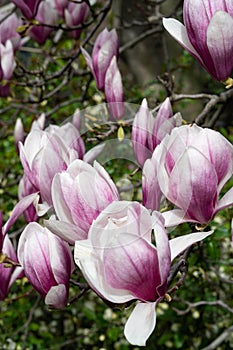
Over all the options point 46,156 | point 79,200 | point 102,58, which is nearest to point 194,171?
point 79,200

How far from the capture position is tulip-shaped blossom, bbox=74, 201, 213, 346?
1.81 feet

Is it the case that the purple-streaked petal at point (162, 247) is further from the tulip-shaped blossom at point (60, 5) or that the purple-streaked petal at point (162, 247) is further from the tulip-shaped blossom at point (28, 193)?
the tulip-shaped blossom at point (60, 5)

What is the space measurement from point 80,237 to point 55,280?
9 centimetres

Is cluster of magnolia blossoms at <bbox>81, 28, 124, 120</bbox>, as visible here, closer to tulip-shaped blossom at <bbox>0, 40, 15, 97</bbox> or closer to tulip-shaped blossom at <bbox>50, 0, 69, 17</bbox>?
tulip-shaped blossom at <bbox>0, 40, 15, 97</bbox>

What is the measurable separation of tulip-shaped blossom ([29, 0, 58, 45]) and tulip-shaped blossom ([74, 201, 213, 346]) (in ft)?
3.05

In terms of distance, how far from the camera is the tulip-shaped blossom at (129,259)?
1.81 ft

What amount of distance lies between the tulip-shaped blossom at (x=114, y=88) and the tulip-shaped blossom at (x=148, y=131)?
0.73 ft

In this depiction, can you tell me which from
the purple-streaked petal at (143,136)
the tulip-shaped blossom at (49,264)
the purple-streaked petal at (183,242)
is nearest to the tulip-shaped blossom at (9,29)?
the purple-streaked petal at (143,136)

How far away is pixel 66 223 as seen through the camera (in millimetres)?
605

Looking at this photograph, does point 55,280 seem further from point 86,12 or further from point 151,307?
point 86,12

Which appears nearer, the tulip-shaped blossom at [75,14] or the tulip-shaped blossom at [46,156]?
the tulip-shaped blossom at [46,156]

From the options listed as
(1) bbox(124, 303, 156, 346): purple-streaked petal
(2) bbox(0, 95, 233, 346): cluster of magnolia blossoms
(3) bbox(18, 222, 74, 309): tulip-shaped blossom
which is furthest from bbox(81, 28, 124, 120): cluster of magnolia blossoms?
(1) bbox(124, 303, 156, 346): purple-streaked petal

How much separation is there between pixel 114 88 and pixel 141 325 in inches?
20.6

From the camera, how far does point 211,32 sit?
0.67 m
